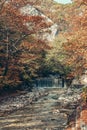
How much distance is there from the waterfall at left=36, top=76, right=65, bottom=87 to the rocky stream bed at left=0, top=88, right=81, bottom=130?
41.8ft

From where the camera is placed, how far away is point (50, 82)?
49.4 meters

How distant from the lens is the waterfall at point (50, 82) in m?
48.2

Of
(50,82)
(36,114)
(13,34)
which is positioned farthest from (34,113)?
(50,82)

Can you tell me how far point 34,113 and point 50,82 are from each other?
24114 mm

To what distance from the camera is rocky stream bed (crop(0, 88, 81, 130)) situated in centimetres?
2050

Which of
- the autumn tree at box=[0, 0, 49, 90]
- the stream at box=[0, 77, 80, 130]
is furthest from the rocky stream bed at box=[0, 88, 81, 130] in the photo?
the autumn tree at box=[0, 0, 49, 90]

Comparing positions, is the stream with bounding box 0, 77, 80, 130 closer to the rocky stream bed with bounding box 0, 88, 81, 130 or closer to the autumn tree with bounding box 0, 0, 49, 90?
the rocky stream bed with bounding box 0, 88, 81, 130

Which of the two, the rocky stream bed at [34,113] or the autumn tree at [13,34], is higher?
the autumn tree at [13,34]

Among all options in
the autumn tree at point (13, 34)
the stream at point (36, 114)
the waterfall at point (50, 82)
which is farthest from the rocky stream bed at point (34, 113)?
the waterfall at point (50, 82)

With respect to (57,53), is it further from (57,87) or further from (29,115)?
(29,115)

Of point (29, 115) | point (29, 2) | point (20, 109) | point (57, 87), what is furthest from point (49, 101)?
point (57, 87)

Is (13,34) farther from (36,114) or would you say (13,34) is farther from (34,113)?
(36,114)

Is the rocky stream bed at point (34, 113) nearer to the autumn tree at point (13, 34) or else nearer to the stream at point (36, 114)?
the stream at point (36, 114)

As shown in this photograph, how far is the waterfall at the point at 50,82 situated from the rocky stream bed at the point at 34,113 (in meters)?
12.7
